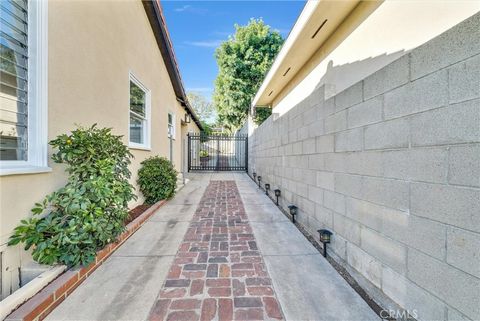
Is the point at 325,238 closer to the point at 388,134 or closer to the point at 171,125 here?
the point at 388,134

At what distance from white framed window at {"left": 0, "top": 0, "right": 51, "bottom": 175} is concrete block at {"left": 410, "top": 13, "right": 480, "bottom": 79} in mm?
3437

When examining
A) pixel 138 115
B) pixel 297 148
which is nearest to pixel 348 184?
pixel 297 148

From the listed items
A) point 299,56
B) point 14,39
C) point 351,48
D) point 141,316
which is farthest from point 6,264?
point 299,56

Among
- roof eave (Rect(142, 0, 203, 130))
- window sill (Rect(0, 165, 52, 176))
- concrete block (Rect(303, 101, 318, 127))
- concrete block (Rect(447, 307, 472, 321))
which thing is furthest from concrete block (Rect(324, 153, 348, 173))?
roof eave (Rect(142, 0, 203, 130))

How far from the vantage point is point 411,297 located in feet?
5.08

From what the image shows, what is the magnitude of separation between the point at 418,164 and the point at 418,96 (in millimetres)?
484

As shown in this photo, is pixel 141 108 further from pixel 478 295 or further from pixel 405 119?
pixel 478 295

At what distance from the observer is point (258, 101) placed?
27.3 ft

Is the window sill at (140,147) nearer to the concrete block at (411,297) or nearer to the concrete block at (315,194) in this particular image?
the concrete block at (315,194)

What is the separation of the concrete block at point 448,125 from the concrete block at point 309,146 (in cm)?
171

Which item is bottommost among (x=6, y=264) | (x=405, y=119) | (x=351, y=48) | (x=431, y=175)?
(x=6, y=264)

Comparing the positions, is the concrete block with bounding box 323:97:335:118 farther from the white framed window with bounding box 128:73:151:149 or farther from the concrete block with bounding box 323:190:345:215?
the white framed window with bounding box 128:73:151:149

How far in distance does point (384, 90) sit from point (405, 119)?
13.9 inches

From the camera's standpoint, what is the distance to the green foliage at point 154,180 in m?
4.85
